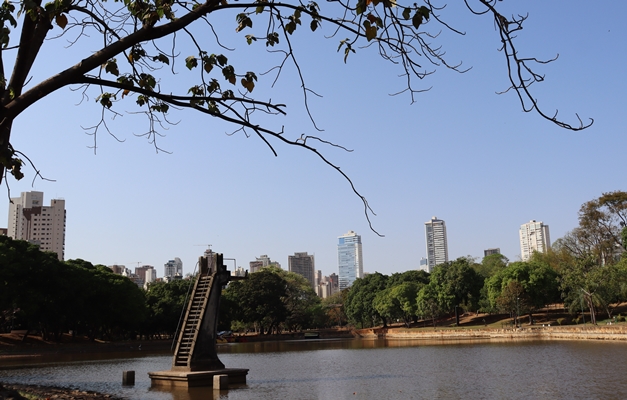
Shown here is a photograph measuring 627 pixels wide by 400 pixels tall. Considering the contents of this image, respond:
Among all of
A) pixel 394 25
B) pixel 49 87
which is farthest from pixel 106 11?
pixel 394 25

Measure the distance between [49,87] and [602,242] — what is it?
227 feet

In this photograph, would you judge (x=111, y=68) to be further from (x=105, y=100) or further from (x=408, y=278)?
(x=408, y=278)

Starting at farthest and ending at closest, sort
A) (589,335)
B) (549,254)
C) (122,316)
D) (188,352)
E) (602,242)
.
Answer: (549,254)
(602,242)
(122,316)
(589,335)
(188,352)

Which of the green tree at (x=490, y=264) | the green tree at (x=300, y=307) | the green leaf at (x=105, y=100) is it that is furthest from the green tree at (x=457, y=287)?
the green leaf at (x=105, y=100)

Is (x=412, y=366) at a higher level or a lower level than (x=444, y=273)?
lower

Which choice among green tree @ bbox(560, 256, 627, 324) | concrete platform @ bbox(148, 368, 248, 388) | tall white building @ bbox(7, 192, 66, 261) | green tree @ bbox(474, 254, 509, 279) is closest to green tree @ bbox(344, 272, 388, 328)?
green tree @ bbox(474, 254, 509, 279)

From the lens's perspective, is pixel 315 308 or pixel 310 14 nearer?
pixel 310 14

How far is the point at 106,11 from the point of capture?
6652 millimetres

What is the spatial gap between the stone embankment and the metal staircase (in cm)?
2606

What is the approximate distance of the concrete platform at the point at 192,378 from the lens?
61.6 ft

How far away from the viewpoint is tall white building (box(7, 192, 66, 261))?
5595 inches

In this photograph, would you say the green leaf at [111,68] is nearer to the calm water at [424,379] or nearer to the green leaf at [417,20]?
the green leaf at [417,20]

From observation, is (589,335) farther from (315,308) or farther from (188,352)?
(315,308)

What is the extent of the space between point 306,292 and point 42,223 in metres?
82.8
